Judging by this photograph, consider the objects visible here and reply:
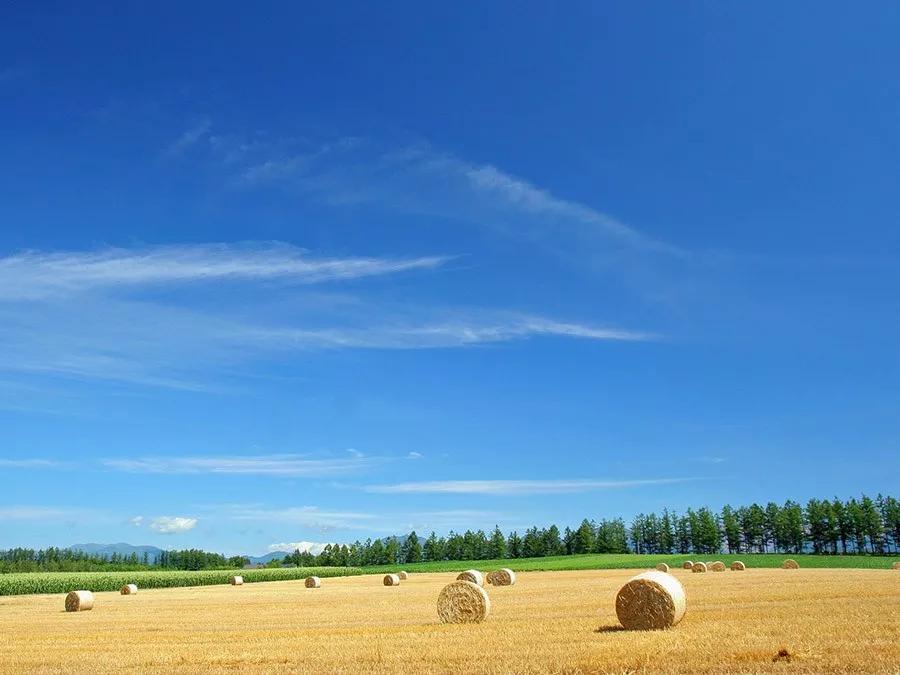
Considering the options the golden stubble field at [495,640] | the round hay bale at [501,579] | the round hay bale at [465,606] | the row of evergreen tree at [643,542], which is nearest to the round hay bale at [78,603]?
the golden stubble field at [495,640]

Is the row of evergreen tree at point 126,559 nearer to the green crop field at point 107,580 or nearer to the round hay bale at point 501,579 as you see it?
the green crop field at point 107,580

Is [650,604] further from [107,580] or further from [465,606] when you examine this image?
[107,580]

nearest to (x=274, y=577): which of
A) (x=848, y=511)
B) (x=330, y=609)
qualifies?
(x=330, y=609)

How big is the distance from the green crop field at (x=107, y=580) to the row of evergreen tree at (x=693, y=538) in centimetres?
7006

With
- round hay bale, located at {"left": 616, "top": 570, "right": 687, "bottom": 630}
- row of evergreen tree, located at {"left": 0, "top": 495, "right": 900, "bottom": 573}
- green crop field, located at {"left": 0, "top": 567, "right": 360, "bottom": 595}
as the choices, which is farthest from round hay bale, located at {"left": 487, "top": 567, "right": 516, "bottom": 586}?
row of evergreen tree, located at {"left": 0, "top": 495, "right": 900, "bottom": 573}

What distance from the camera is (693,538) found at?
510ft

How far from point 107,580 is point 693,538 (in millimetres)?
112568

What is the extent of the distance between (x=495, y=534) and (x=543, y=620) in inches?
5506

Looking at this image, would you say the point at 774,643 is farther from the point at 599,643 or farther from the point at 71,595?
the point at 71,595

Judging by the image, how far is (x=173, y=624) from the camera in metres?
27.7

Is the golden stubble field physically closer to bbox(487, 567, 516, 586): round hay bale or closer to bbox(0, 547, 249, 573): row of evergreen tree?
bbox(487, 567, 516, 586): round hay bale

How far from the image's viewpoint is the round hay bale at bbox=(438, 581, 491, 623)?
24.2m

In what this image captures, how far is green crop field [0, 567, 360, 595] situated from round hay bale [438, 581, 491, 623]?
172 feet

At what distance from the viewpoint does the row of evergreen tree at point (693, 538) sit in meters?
141
